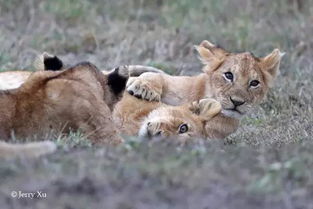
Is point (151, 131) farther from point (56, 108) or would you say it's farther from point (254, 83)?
point (254, 83)

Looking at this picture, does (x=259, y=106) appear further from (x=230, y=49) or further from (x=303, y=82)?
(x=230, y=49)

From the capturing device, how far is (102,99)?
687cm

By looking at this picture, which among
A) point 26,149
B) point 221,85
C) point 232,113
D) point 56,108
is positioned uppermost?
point 26,149

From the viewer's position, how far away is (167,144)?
5.82 meters

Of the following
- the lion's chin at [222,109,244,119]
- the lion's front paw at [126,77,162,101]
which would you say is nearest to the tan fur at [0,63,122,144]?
the lion's front paw at [126,77,162,101]

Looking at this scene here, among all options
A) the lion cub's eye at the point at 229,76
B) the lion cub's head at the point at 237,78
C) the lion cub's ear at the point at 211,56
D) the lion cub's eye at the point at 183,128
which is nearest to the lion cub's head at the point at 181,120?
the lion cub's eye at the point at 183,128

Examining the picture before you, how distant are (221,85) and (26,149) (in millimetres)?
2964

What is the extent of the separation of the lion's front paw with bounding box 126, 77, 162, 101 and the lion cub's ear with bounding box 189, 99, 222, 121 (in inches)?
16.1

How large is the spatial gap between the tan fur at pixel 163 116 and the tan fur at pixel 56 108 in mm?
667

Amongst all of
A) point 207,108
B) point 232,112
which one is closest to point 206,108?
point 207,108

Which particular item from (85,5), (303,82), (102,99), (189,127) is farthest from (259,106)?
(85,5)

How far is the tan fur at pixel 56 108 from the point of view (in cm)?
642

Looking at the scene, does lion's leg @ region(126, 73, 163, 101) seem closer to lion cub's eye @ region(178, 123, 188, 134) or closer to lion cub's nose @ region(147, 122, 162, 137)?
lion cub's eye @ region(178, 123, 188, 134)

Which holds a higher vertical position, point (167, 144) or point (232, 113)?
point (167, 144)
